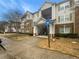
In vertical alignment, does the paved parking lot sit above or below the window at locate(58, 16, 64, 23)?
below

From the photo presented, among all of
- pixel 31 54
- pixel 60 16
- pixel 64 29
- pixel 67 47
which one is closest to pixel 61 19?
pixel 60 16

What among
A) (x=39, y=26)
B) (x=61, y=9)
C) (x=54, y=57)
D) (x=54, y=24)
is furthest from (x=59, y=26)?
(x=54, y=57)

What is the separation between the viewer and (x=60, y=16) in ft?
97.9

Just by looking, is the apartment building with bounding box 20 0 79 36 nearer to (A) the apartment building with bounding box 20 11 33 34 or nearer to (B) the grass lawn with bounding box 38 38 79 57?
(A) the apartment building with bounding box 20 11 33 34

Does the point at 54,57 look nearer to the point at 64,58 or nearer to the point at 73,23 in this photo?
the point at 64,58

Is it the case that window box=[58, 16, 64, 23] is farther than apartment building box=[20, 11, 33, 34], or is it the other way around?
apartment building box=[20, 11, 33, 34]

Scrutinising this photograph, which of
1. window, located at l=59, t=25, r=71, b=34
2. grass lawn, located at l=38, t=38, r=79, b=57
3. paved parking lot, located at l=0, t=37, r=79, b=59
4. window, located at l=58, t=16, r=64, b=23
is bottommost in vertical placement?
paved parking lot, located at l=0, t=37, r=79, b=59

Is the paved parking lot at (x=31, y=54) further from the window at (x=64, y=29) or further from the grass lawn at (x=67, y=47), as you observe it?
the window at (x=64, y=29)

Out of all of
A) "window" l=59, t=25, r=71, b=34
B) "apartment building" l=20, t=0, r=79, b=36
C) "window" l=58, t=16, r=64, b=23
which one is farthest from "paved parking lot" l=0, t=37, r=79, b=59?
"window" l=58, t=16, r=64, b=23

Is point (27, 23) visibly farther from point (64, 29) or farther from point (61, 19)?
point (64, 29)

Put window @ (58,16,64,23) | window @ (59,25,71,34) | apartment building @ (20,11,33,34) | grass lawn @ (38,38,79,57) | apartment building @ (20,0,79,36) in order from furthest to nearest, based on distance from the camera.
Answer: apartment building @ (20,11,33,34) < window @ (58,16,64,23) < window @ (59,25,71,34) < apartment building @ (20,0,79,36) < grass lawn @ (38,38,79,57)

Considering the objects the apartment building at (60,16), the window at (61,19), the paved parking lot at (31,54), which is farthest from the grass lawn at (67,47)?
the window at (61,19)

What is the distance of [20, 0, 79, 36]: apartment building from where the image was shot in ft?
86.2

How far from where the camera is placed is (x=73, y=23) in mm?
26531
